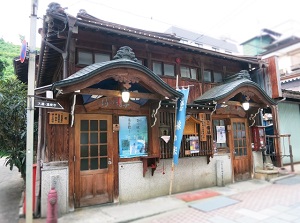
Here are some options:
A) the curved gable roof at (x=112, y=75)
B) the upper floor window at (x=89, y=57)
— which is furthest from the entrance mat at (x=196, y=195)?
the upper floor window at (x=89, y=57)

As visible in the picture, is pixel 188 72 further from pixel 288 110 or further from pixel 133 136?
pixel 288 110

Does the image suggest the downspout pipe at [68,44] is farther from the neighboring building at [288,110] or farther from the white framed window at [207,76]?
the neighboring building at [288,110]

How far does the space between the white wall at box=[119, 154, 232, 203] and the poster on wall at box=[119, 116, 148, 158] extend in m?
0.37

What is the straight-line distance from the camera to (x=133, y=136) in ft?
25.5

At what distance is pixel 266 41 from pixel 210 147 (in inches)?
1425

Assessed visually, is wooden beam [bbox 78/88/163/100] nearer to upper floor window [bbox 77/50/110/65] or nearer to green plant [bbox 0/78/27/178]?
upper floor window [bbox 77/50/110/65]

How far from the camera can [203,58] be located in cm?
1021

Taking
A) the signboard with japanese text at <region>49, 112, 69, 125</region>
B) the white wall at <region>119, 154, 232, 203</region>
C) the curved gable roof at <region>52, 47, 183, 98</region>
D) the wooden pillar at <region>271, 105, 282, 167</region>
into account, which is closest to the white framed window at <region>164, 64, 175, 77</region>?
the curved gable roof at <region>52, 47, 183, 98</region>

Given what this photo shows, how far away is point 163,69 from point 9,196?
7979 mm

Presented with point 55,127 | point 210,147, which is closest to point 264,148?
point 210,147

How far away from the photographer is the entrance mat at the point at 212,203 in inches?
271

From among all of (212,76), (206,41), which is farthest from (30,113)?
(206,41)

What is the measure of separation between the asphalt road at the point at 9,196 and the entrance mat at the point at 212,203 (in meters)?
5.26

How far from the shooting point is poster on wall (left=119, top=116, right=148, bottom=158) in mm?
7609
